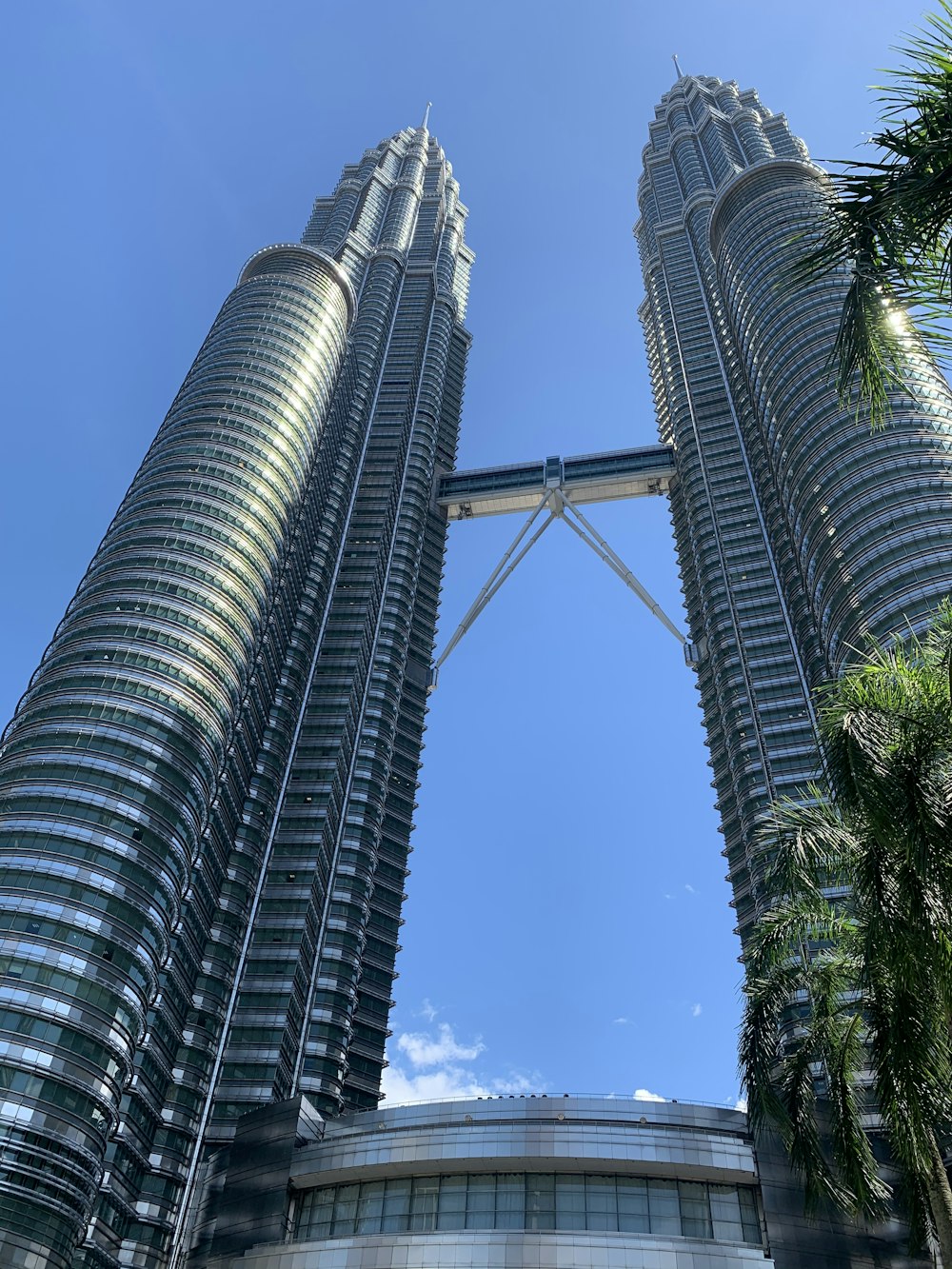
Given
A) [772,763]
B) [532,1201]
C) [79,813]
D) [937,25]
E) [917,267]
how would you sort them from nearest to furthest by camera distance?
[937,25], [917,267], [532,1201], [79,813], [772,763]

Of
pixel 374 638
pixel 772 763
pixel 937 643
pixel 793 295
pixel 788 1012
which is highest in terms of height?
pixel 793 295

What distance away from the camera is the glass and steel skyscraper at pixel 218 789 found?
2717 inches

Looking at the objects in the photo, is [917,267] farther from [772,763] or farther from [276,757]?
[276,757]

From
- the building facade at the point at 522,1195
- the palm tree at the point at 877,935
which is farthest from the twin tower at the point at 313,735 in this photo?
the palm tree at the point at 877,935

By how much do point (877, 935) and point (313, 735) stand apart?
99.0 metres

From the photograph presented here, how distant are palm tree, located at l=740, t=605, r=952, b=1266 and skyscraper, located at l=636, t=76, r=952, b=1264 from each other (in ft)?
186

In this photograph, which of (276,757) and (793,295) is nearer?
(276,757)

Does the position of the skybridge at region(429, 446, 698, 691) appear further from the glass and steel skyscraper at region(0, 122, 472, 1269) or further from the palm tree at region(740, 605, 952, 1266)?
the palm tree at region(740, 605, 952, 1266)

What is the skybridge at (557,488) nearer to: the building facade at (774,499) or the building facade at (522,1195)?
the building facade at (774,499)

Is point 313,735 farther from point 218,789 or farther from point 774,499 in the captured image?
point 774,499

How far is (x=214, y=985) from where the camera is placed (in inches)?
3568

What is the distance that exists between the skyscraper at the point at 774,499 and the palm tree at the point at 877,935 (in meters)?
56.8

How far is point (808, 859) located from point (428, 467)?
132 metres

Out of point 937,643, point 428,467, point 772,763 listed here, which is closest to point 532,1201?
point 937,643
